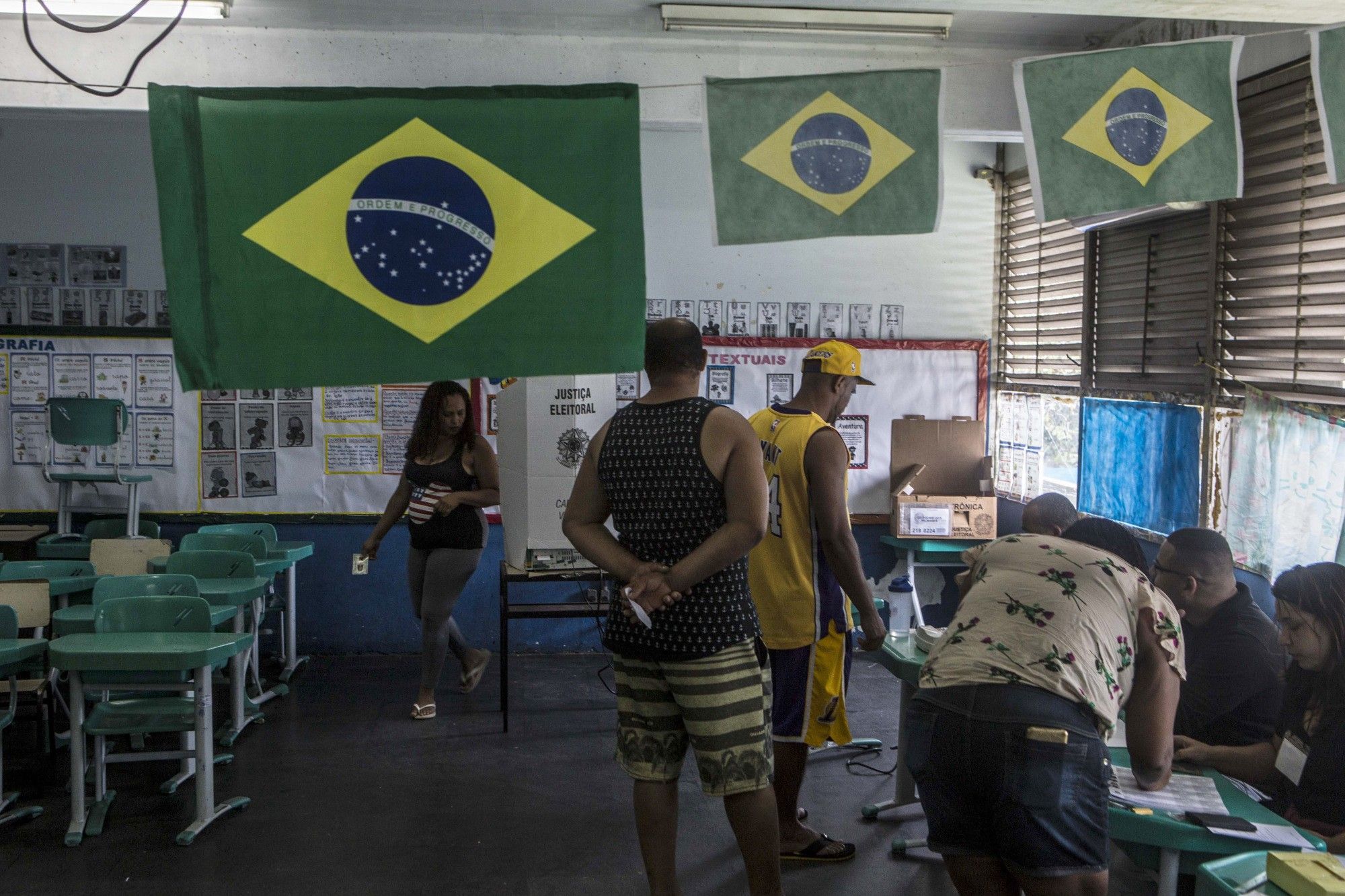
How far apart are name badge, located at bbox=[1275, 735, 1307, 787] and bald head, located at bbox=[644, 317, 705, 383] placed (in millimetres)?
1788

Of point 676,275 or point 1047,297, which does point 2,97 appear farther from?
point 1047,297

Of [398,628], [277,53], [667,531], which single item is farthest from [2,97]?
[667,531]

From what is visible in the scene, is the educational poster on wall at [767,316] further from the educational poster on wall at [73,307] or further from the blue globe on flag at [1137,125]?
the educational poster on wall at [73,307]

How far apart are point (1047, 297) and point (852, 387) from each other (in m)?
3.30

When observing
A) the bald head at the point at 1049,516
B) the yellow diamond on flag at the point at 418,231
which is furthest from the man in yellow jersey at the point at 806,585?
the yellow diamond on flag at the point at 418,231

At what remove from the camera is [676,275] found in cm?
707

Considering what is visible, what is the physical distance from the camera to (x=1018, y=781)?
6.90 feet

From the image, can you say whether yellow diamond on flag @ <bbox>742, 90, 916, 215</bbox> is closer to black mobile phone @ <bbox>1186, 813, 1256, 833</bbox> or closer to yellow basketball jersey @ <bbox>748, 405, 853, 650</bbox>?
yellow basketball jersey @ <bbox>748, 405, 853, 650</bbox>

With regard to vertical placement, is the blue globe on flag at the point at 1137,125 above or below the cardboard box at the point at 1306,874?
above

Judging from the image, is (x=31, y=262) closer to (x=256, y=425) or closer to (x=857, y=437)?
(x=256, y=425)

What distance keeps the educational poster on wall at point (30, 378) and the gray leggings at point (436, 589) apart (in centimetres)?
317

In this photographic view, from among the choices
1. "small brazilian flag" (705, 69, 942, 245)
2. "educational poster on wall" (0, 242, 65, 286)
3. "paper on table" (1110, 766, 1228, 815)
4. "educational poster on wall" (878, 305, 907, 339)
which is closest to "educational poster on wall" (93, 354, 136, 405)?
"educational poster on wall" (0, 242, 65, 286)

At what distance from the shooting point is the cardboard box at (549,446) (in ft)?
16.1

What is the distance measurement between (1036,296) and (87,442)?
5848 mm
